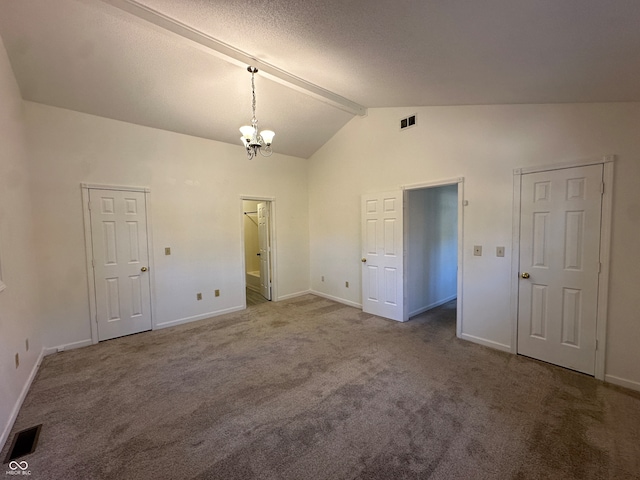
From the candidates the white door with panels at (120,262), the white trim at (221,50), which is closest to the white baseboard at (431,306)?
the white trim at (221,50)

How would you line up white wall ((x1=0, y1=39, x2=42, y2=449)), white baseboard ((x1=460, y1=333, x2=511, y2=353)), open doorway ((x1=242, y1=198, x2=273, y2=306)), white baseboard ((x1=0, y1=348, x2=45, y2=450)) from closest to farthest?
white baseboard ((x1=0, y1=348, x2=45, y2=450)), white wall ((x1=0, y1=39, x2=42, y2=449)), white baseboard ((x1=460, y1=333, x2=511, y2=353)), open doorway ((x1=242, y1=198, x2=273, y2=306))

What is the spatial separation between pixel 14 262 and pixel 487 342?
16.2ft

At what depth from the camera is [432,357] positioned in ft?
9.73

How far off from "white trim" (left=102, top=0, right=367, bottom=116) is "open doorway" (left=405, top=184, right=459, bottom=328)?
185 centimetres

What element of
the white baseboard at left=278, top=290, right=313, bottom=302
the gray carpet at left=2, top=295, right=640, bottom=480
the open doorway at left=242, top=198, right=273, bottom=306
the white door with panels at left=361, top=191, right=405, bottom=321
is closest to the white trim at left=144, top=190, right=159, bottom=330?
the gray carpet at left=2, top=295, right=640, bottom=480

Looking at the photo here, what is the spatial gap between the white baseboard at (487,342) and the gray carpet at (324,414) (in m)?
0.10

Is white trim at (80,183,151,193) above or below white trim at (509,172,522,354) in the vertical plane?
above

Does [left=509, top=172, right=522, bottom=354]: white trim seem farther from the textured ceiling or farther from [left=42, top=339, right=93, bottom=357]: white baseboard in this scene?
[left=42, top=339, right=93, bottom=357]: white baseboard

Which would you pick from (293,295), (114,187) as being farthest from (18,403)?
(293,295)

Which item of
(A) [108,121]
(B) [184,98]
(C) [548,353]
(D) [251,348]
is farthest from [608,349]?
(A) [108,121]

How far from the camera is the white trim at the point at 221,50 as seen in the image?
6.88ft

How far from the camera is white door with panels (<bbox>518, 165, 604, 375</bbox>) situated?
2.51 meters

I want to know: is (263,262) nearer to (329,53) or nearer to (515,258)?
(329,53)

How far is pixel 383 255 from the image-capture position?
4207 millimetres
